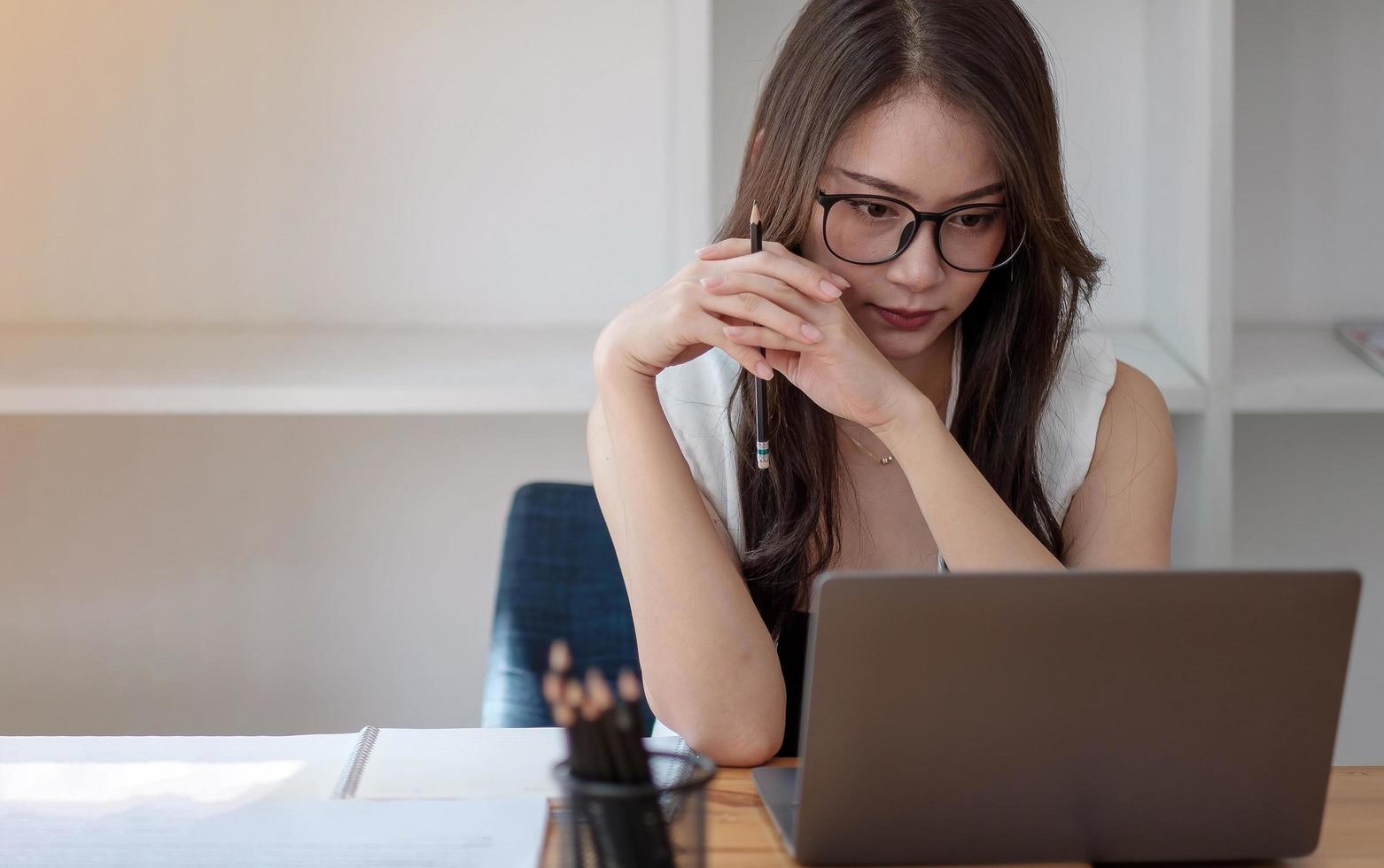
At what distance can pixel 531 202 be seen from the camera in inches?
79.8

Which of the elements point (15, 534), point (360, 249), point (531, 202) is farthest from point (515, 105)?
point (15, 534)

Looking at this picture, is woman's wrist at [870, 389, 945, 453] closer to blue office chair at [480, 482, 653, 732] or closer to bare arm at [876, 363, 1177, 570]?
bare arm at [876, 363, 1177, 570]

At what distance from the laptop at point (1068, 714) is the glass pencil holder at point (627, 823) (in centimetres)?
10

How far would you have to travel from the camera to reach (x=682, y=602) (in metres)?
1.07

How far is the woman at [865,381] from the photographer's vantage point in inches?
42.6

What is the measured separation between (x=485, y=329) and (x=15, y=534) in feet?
2.77

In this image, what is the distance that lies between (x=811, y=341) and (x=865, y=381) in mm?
67

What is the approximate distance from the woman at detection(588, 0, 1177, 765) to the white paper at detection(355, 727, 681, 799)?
5.4 inches

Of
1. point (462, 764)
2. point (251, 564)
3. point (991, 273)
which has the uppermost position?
point (991, 273)

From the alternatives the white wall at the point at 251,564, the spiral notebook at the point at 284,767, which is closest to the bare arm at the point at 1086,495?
the spiral notebook at the point at 284,767

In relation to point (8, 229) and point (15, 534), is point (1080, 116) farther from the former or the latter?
point (15, 534)

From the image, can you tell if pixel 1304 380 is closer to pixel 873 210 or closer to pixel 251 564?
pixel 873 210

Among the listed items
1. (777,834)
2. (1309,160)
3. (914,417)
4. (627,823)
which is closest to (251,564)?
(914,417)

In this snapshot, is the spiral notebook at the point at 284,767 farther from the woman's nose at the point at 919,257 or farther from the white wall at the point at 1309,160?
the white wall at the point at 1309,160
